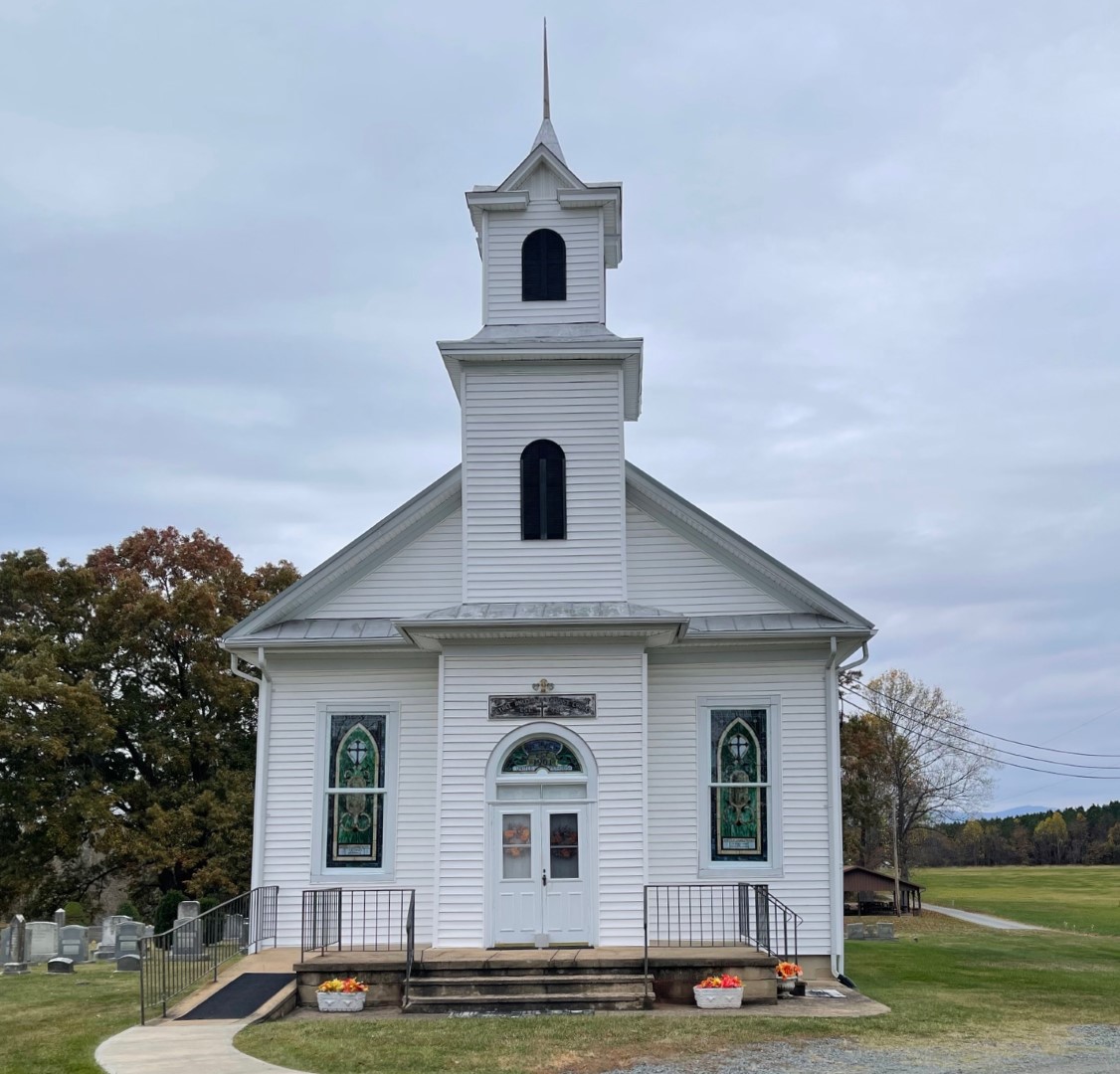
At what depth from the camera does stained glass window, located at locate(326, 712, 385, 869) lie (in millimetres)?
17391

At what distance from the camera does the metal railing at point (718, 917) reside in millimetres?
16439

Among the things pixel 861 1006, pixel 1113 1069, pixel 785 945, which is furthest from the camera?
pixel 785 945

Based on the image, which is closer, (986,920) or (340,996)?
(340,996)

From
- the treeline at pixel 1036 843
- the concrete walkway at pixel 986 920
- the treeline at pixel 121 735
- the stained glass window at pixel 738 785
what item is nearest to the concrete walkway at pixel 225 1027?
the stained glass window at pixel 738 785

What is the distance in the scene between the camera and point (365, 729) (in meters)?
17.8

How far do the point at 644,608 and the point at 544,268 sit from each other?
535 centimetres

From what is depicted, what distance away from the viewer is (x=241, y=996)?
14391mm

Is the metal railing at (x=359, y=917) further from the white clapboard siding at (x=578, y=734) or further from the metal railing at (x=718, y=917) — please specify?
the metal railing at (x=718, y=917)

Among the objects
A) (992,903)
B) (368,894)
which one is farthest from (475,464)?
(992,903)

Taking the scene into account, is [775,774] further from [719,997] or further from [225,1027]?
[225,1027]

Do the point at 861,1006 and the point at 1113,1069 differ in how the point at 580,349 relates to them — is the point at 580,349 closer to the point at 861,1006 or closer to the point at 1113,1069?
the point at 861,1006

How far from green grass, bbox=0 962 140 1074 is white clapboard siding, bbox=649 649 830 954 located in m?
6.95

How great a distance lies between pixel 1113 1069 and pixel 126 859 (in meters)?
26.9

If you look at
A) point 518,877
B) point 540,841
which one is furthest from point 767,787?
point 518,877
